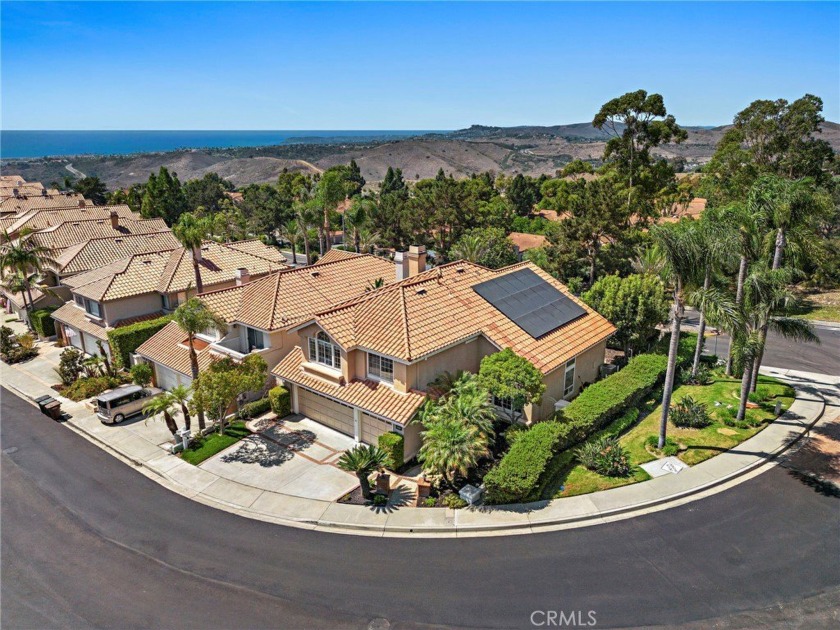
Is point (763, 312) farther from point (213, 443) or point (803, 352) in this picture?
point (213, 443)

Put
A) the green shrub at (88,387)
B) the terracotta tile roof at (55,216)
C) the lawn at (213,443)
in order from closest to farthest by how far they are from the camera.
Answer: the lawn at (213,443) < the green shrub at (88,387) < the terracotta tile roof at (55,216)

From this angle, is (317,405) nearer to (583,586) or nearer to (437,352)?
(437,352)

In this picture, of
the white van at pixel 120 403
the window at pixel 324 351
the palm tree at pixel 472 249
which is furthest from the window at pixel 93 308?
the palm tree at pixel 472 249

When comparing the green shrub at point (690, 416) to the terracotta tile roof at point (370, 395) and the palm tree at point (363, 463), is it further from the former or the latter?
the palm tree at point (363, 463)

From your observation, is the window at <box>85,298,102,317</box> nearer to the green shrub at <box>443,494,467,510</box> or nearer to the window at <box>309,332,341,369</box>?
the window at <box>309,332,341,369</box>

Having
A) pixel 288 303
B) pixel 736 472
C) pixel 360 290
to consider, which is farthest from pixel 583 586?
pixel 360 290

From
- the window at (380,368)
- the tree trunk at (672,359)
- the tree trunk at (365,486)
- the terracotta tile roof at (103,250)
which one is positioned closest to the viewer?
the tree trunk at (365,486)

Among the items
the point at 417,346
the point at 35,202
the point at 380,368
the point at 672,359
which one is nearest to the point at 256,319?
the point at 380,368
